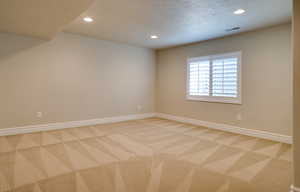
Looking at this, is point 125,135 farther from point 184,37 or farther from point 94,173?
point 184,37

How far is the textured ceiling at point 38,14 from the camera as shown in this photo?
2.43 metres

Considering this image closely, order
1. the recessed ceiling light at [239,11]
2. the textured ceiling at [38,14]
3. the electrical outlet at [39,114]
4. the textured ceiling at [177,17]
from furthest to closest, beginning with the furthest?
the electrical outlet at [39,114], the recessed ceiling light at [239,11], the textured ceiling at [177,17], the textured ceiling at [38,14]

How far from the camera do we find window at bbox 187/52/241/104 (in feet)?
14.7

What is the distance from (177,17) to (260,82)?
2.46 meters

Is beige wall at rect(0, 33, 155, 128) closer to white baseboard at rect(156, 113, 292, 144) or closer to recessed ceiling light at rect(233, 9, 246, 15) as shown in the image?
white baseboard at rect(156, 113, 292, 144)

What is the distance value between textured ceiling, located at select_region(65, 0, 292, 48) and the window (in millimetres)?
688

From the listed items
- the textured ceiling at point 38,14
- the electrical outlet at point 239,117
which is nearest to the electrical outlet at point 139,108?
the electrical outlet at point 239,117

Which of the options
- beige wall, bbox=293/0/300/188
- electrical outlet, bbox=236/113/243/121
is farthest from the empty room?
electrical outlet, bbox=236/113/243/121

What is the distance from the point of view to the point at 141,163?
2.71 metres

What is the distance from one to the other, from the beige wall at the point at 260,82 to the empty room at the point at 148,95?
2 centimetres

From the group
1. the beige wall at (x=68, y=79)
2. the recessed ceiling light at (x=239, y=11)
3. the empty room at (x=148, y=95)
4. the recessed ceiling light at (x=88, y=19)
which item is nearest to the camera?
the empty room at (x=148, y=95)

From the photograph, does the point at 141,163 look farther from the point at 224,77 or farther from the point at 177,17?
the point at 224,77

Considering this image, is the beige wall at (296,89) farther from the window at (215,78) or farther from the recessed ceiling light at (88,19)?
the recessed ceiling light at (88,19)

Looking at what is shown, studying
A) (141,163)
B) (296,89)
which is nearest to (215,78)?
(296,89)
